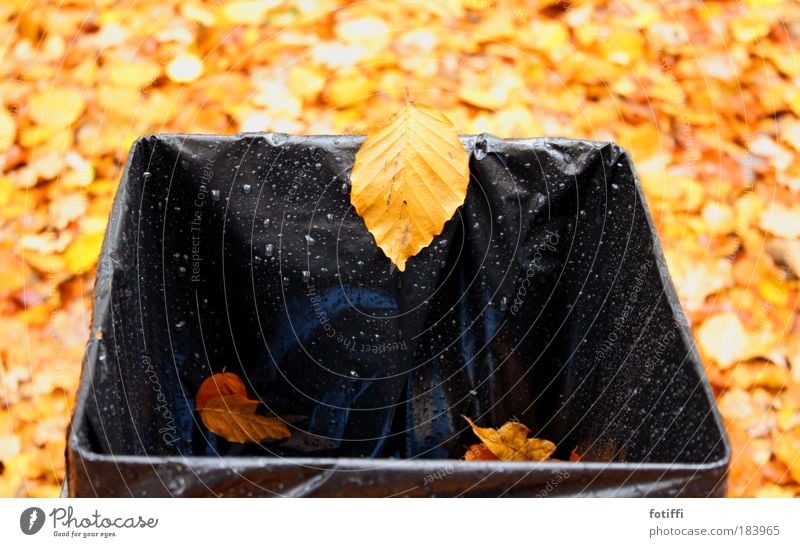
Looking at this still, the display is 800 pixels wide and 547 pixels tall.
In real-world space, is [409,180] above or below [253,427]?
above

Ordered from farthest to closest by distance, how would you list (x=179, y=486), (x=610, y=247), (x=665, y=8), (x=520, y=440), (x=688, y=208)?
(x=665, y=8) → (x=688, y=208) → (x=520, y=440) → (x=610, y=247) → (x=179, y=486)

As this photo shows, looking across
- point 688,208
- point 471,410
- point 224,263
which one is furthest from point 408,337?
point 688,208

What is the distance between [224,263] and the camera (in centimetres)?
94

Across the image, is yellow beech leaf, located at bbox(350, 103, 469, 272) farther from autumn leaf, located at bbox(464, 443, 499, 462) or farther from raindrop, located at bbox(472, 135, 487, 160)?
autumn leaf, located at bbox(464, 443, 499, 462)

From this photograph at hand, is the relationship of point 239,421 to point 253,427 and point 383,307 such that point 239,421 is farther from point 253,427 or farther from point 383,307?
point 383,307

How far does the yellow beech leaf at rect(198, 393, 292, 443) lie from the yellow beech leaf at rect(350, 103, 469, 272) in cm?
26

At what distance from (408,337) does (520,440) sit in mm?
184

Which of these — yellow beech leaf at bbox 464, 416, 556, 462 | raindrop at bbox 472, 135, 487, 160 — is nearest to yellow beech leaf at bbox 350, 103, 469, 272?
raindrop at bbox 472, 135, 487, 160

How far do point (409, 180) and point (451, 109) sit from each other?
357 millimetres

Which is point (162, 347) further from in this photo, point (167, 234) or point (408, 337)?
point (408, 337)

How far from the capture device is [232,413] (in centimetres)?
96

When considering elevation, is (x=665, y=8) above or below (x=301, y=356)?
above

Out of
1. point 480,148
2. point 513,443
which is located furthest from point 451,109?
point 513,443

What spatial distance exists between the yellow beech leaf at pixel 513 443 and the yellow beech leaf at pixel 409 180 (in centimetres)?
25
